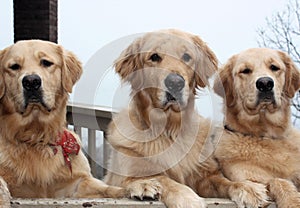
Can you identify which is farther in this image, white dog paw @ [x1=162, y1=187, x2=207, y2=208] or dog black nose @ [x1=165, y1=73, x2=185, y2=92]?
dog black nose @ [x1=165, y1=73, x2=185, y2=92]

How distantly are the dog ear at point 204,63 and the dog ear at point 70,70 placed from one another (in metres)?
0.47

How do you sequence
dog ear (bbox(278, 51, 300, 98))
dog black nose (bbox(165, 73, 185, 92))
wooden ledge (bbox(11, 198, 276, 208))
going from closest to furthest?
1. wooden ledge (bbox(11, 198, 276, 208))
2. dog black nose (bbox(165, 73, 185, 92))
3. dog ear (bbox(278, 51, 300, 98))

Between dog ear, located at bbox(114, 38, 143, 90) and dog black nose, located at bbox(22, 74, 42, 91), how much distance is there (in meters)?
0.32

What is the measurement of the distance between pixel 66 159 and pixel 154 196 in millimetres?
448

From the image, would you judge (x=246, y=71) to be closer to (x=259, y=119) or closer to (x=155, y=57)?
(x=259, y=119)

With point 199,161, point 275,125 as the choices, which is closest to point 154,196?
point 199,161

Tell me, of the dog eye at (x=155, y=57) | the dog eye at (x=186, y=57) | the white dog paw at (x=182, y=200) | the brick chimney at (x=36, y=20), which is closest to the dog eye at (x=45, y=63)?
the dog eye at (x=155, y=57)

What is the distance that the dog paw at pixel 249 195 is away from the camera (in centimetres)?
179

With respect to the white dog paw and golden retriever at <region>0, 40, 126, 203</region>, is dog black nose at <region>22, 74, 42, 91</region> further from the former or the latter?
the white dog paw

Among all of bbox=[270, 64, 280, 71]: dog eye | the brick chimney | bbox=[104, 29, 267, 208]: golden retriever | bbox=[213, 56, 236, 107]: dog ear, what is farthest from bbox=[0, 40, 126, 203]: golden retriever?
the brick chimney

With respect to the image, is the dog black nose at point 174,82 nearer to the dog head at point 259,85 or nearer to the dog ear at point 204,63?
the dog ear at point 204,63

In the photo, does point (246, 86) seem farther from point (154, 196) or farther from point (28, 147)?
point (28, 147)

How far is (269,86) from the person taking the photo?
6.44 ft

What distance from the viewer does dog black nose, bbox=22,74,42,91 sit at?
1868 millimetres
